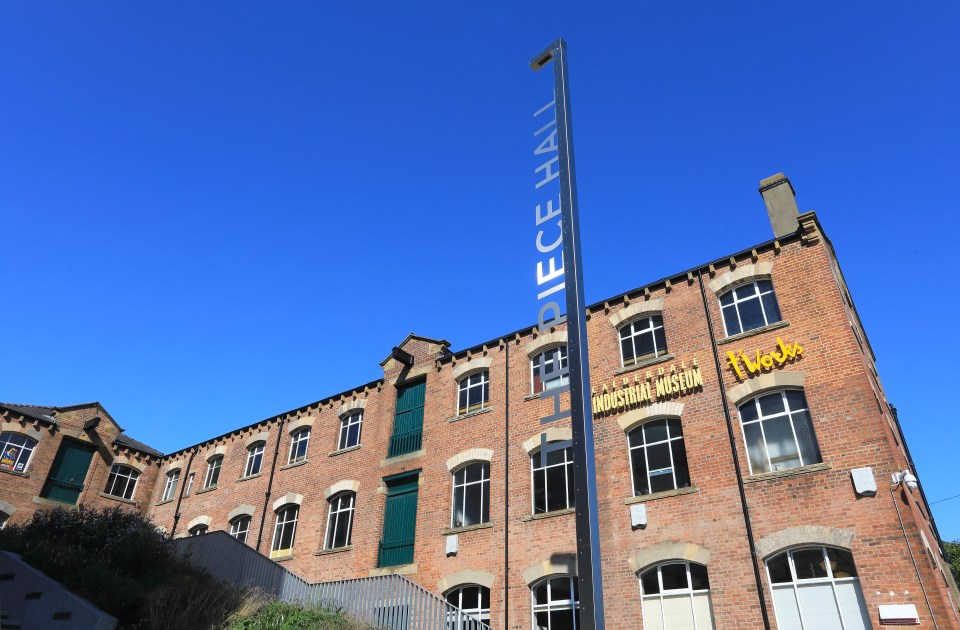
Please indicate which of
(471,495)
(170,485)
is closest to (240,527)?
(170,485)

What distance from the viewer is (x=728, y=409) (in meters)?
14.4

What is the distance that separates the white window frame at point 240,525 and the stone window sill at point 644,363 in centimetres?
1560

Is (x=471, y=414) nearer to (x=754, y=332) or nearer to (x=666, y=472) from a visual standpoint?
(x=666, y=472)

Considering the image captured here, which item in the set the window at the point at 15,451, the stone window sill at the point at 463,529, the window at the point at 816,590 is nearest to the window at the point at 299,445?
the stone window sill at the point at 463,529

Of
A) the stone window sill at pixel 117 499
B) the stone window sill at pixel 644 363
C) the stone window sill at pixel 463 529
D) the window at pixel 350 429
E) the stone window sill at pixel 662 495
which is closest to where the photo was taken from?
the stone window sill at pixel 662 495

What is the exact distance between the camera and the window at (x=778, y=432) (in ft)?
44.0

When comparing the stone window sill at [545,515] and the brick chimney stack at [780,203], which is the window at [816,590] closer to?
the stone window sill at [545,515]

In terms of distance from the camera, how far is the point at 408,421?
21156 mm

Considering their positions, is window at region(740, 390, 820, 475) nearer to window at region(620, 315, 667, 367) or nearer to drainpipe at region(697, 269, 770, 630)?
drainpipe at region(697, 269, 770, 630)

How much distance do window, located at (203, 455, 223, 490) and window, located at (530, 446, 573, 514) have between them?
16.1 m

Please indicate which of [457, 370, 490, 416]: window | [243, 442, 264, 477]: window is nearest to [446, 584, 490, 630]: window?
[457, 370, 490, 416]: window

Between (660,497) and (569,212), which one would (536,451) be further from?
(569,212)

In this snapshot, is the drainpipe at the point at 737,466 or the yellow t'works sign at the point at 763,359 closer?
the drainpipe at the point at 737,466

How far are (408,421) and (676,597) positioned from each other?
1054cm
